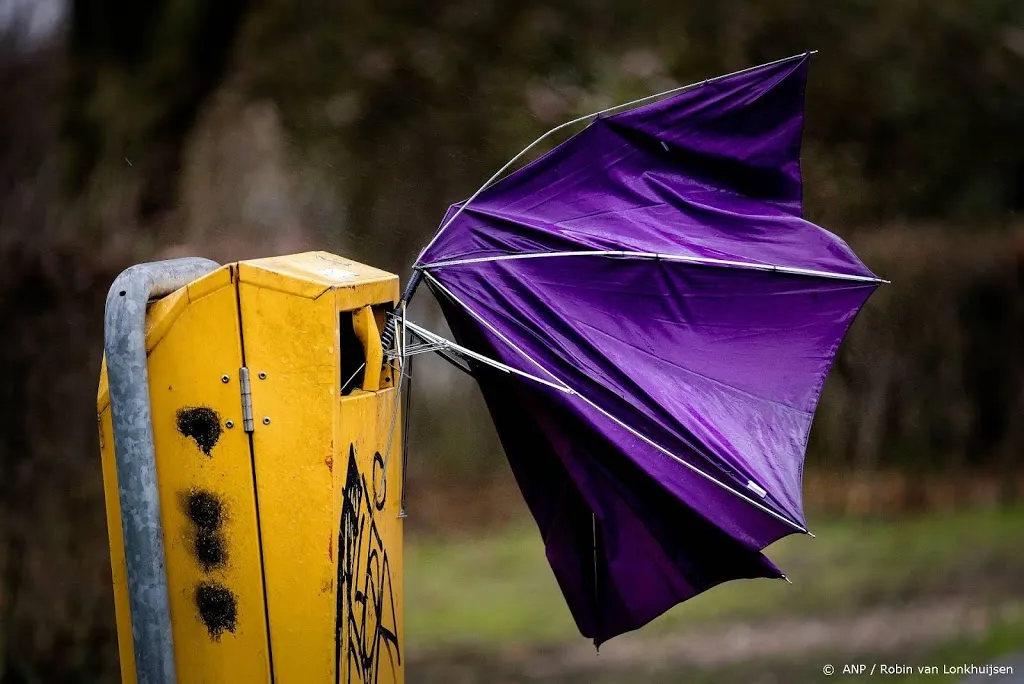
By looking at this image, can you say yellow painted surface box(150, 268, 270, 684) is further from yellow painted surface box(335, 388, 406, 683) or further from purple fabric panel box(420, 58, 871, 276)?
purple fabric panel box(420, 58, 871, 276)

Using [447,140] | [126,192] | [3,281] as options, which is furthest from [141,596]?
[447,140]

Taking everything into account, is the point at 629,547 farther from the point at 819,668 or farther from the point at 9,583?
the point at 9,583

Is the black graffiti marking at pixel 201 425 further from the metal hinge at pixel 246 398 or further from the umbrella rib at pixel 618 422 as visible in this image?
the umbrella rib at pixel 618 422

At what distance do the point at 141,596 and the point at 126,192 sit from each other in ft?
15.4

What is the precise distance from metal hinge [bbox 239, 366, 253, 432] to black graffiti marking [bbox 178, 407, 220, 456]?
92 mm

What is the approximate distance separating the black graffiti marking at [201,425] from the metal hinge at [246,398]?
0.30 feet

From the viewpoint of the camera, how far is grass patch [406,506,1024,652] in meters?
6.99

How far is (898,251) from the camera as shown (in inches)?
357

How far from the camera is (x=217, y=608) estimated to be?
337cm

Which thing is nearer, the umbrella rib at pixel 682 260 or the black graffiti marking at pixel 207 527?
the black graffiti marking at pixel 207 527

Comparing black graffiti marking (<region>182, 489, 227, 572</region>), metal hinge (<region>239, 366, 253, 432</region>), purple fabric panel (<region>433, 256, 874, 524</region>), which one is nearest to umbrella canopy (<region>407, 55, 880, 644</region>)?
purple fabric panel (<region>433, 256, 874, 524</region>)

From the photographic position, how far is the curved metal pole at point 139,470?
3.24 m

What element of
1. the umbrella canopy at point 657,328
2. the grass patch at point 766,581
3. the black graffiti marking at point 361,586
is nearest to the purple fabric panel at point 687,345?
the umbrella canopy at point 657,328

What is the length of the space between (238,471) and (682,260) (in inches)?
65.9
